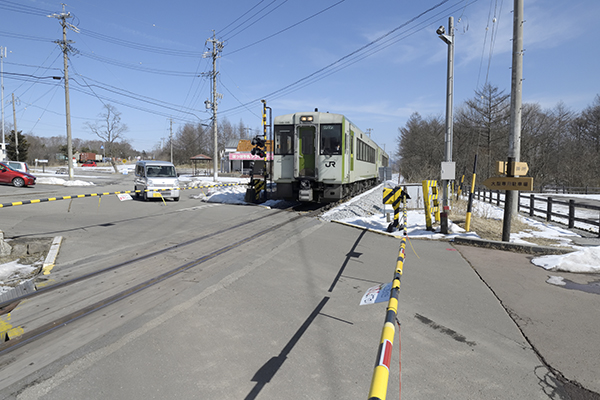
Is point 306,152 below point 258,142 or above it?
below

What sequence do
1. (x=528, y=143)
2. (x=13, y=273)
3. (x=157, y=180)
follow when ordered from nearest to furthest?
(x=13, y=273) < (x=157, y=180) < (x=528, y=143)

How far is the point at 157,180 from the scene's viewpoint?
18344 millimetres

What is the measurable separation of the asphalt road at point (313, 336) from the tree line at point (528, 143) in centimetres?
3135

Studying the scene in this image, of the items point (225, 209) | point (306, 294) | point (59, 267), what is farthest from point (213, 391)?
point (225, 209)

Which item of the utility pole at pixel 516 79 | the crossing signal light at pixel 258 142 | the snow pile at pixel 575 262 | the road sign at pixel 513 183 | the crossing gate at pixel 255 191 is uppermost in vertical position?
the utility pole at pixel 516 79

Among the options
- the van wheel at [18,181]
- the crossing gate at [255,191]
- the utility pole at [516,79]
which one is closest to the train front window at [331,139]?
the crossing gate at [255,191]

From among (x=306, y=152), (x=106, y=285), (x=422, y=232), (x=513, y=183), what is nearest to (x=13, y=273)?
(x=106, y=285)

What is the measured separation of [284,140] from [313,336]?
12.1 metres

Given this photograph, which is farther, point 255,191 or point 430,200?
point 255,191

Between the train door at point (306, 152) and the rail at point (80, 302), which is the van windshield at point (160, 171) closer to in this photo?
the train door at point (306, 152)

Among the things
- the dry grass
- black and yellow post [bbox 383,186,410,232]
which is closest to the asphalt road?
the dry grass

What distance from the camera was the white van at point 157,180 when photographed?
18.2 metres

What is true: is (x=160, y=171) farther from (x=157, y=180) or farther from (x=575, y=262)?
(x=575, y=262)

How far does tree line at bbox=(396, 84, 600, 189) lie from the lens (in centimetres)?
4016
